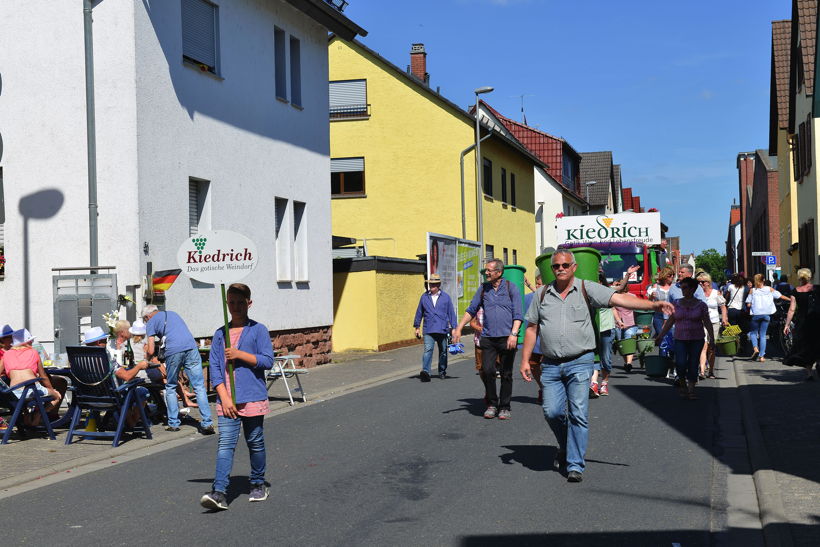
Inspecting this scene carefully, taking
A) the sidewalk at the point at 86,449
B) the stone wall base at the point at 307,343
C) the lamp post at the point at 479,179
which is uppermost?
the lamp post at the point at 479,179

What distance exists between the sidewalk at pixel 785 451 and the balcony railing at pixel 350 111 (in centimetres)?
2188

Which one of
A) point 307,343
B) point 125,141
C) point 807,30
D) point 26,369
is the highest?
point 807,30

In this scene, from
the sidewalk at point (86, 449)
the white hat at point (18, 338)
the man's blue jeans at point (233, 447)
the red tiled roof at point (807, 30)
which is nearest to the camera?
the man's blue jeans at point (233, 447)

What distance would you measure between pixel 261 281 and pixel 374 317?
5.89 m

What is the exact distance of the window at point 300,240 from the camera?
21391 millimetres

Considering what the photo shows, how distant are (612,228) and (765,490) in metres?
21.1

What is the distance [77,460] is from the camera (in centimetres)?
964

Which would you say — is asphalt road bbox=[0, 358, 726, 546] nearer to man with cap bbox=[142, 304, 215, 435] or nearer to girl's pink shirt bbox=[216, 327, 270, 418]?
girl's pink shirt bbox=[216, 327, 270, 418]

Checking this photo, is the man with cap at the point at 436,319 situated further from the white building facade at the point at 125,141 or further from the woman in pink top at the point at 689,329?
the woman in pink top at the point at 689,329

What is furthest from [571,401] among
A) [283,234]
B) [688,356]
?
[283,234]

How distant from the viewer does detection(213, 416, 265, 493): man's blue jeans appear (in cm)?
709

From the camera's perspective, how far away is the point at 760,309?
61.8 ft

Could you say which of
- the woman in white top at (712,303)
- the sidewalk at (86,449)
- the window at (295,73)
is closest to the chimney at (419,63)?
the window at (295,73)

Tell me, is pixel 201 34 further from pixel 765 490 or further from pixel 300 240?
pixel 765 490
